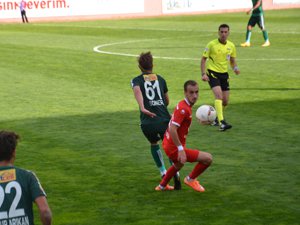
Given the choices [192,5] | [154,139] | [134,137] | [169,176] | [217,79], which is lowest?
[192,5]

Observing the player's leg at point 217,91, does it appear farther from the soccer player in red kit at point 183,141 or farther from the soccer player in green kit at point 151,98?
the soccer player in red kit at point 183,141

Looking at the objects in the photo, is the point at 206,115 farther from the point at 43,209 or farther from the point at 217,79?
the point at 43,209

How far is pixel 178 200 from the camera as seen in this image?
11102 millimetres

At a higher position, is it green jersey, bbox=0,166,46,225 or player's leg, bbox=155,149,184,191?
green jersey, bbox=0,166,46,225

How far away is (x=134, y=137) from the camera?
15.8 metres

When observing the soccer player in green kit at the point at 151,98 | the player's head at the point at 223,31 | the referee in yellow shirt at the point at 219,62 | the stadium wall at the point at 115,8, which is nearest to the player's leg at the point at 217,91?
the referee in yellow shirt at the point at 219,62

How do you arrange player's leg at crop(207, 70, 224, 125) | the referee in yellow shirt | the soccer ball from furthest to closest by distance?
1. the referee in yellow shirt
2. player's leg at crop(207, 70, 224, 125)
3. the soccer ball

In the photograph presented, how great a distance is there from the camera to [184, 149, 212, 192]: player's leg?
11.0m

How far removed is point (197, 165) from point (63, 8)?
5353 cm

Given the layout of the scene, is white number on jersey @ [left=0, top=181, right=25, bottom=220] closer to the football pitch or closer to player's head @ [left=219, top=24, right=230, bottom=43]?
the football pitch

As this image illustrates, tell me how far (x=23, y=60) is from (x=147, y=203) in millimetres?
20548

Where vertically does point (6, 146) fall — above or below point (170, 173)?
above

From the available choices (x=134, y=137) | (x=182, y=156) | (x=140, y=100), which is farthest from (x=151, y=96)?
(x=134, y=137)

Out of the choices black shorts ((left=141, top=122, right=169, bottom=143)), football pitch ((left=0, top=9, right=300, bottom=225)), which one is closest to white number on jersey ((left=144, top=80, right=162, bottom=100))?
black shorts ((left=141, top=122, right=169, bottom=143))
